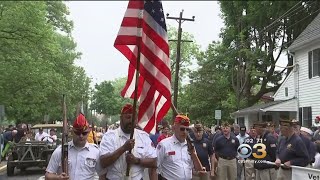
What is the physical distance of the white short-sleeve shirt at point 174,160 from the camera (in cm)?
650

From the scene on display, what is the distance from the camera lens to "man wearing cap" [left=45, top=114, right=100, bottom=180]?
5074mm

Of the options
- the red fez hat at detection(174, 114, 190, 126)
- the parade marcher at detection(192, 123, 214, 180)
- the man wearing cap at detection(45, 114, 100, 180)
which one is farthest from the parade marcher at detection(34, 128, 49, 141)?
the man wearing cap at detection(45, 114, 100, 180)

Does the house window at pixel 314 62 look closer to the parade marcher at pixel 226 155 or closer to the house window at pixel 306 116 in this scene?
the house window at pixel 306 116

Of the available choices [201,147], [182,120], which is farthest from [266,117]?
[182,120]

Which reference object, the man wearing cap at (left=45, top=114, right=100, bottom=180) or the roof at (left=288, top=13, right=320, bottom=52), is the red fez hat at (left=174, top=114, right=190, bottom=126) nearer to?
the man wearing cap at (left=45, top=114, right=100, bottom=180)

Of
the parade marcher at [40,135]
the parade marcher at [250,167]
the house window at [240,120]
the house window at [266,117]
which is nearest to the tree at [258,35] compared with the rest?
the house window at [240,120]

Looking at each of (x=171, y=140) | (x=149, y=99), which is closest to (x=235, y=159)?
(x=171, y=140)

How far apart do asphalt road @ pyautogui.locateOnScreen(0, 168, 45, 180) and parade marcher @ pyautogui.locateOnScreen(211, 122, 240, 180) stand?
688 centimetres

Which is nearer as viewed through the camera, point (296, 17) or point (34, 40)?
point (34, 40)

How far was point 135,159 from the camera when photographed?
196 inches

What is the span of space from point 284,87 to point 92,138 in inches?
642

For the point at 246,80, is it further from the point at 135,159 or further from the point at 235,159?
the point at 135,159

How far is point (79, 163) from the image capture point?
511 cm

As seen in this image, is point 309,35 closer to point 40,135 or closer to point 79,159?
point 40,135
